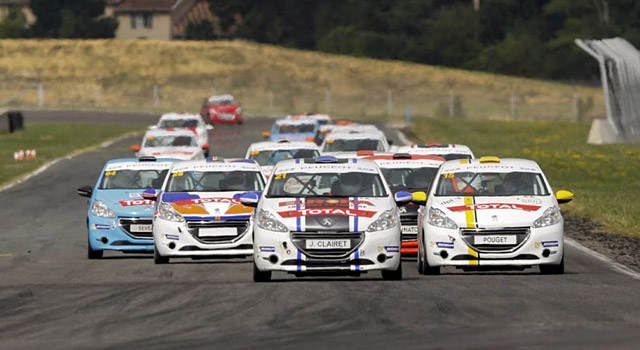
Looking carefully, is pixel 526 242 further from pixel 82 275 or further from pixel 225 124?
pixel 225 124

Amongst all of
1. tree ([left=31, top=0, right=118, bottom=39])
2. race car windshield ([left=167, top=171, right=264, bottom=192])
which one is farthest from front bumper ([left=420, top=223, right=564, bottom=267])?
tree ([left=31, top=0, right=118, bottom=39])

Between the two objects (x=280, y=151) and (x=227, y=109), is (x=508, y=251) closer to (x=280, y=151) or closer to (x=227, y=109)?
(x=280, y=151)

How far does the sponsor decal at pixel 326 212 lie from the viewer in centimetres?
1825

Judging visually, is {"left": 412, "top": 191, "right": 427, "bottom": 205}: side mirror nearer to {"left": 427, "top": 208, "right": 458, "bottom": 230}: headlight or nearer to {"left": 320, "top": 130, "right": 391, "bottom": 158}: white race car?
{"left": 427, "top": 208, "right": 458, "bottom": 230}: headlight

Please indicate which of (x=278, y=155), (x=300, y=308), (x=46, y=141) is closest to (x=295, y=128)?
(x=278, y=155)

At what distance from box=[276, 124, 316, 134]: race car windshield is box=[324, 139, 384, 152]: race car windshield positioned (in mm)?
12435

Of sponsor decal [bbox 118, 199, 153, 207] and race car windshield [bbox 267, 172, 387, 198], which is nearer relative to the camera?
race car windshield [bbox 267, 172, 387, 198]

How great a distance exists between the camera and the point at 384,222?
60.2 ft

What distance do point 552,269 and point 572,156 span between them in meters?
32.5

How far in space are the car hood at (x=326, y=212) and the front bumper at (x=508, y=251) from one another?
2.91ft

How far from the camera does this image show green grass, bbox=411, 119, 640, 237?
102 ft

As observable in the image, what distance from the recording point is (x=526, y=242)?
18.9 m

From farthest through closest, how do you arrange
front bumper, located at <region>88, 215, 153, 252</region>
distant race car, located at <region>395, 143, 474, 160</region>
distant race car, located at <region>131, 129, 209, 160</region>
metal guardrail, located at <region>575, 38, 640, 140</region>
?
metal guardrail, located at <region>575, 38, 640, 140</region> < distant race car, located at <region>131, 129, 209, 160</region> < distant race car, located at <region>395, 143, 474, 160</region> < front bumper, located at <region>88, 215, 153, 252</region>

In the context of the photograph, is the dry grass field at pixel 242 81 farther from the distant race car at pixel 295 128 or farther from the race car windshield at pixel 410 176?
the race car windshield at pixel 410 176
